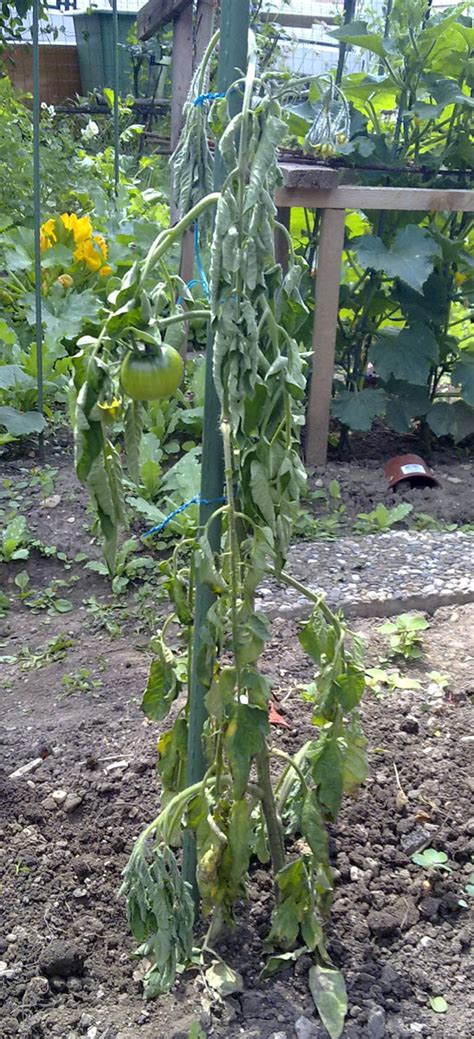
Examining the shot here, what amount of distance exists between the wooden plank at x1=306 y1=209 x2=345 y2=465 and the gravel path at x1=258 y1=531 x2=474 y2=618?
0.74 meters

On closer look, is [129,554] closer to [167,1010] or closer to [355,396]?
[355,396]

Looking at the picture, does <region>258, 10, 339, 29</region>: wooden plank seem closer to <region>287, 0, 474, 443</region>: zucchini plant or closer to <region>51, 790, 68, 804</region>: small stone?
<region>287, 0, 474, 443</region>: zucchini plant

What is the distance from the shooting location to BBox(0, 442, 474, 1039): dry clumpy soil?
172cm

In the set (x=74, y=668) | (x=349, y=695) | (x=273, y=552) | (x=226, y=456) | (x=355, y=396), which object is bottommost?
(x=74, y=668)

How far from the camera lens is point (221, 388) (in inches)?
52.1

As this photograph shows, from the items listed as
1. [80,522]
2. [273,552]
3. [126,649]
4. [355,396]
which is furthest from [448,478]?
[273,552]

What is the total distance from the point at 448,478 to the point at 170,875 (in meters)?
2.96

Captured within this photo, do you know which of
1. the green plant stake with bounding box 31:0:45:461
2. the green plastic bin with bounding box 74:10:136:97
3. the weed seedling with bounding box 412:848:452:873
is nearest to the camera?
the weed seedling with bounding box 412:848:452:873

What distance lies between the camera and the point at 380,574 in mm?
3361

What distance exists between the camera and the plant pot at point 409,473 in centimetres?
410

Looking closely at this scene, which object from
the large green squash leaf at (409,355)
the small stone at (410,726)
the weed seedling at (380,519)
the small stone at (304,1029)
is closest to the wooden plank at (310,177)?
the large green squash leaf at (409,355)

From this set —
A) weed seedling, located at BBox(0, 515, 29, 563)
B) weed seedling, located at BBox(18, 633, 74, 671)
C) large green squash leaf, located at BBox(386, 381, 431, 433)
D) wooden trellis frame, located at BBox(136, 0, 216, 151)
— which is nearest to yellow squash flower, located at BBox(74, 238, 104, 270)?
wooden trellis frame, located at BBox(136, 0, 216, 151)

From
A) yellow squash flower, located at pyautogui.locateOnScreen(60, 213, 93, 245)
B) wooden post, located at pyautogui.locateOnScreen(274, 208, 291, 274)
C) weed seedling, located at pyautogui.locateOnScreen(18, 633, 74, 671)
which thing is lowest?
weed seedling, located at pyautogui.locateOnScreen(18, 633, 74, 671)

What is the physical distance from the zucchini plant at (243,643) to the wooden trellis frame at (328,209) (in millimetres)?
2460
